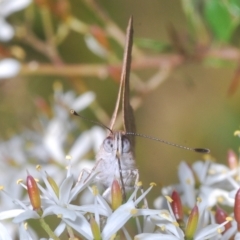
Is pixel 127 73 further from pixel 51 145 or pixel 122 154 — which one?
pixel 51 145

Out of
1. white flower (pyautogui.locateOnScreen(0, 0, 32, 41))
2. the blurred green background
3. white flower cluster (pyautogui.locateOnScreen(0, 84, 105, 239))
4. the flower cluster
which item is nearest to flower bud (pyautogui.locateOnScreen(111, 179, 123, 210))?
the flower cluster

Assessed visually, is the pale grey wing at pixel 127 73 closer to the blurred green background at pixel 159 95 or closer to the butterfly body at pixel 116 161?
the butterfly body at pixel 116 161

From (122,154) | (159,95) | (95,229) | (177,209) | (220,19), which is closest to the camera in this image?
(95,229)

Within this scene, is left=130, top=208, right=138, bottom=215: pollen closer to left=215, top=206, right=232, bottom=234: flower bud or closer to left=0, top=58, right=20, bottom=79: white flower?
left=215, top=206, right=232, bottom=234: flower bud

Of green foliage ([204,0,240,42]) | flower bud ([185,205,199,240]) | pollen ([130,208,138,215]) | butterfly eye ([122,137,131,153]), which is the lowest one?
flower bud ([185,205,199,240])

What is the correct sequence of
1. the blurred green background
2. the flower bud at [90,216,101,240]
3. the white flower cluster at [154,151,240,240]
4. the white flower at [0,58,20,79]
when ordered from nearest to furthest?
1. the flower bud at [90,216,101,240]
2. the white flower cluster at [154,151,240,240]
3. the white flower at [0,58,20,79]
4. the blurred green background

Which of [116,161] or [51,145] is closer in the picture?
[116,161]

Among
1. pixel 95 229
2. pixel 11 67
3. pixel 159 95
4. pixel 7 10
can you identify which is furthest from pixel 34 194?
pixel 159 95

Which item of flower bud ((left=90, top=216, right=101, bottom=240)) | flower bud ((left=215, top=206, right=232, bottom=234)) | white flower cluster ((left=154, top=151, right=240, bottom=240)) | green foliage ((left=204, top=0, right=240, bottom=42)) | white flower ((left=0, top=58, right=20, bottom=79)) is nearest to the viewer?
flower bud ((left=90, top=216, right=101, bottom=240))

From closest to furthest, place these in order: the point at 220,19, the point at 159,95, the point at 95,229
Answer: the point at 95,229 < the point at 220,19 < the point at 159,95
